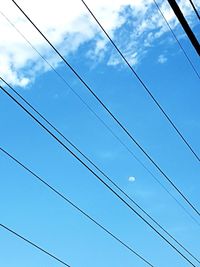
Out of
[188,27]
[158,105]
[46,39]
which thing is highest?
[158,105]

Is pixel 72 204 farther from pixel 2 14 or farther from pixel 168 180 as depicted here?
pixel 2 14

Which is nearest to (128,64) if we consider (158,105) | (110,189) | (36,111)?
(158,105)

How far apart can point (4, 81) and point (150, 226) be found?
19.2 feet

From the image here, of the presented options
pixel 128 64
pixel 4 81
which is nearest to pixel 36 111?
pixel 4 81

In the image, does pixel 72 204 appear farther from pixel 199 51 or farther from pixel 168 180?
pixel 199 51

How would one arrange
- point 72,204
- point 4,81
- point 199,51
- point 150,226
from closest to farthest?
point 199,51 < point 4,81 < point 72,204 < point 150,226

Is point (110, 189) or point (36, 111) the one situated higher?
point (110, 189)

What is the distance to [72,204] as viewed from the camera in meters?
9.39

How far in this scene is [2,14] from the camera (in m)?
7.09

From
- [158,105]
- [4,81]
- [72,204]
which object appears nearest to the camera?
[4,81]

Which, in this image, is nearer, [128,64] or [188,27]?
[188,27]

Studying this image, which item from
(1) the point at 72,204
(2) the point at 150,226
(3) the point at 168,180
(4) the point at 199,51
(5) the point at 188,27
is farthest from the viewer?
(2) the point at 150,226

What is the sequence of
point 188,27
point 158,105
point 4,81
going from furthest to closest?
point 158,105
point 4,81
point 188,27

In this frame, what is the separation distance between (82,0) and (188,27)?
170cm
